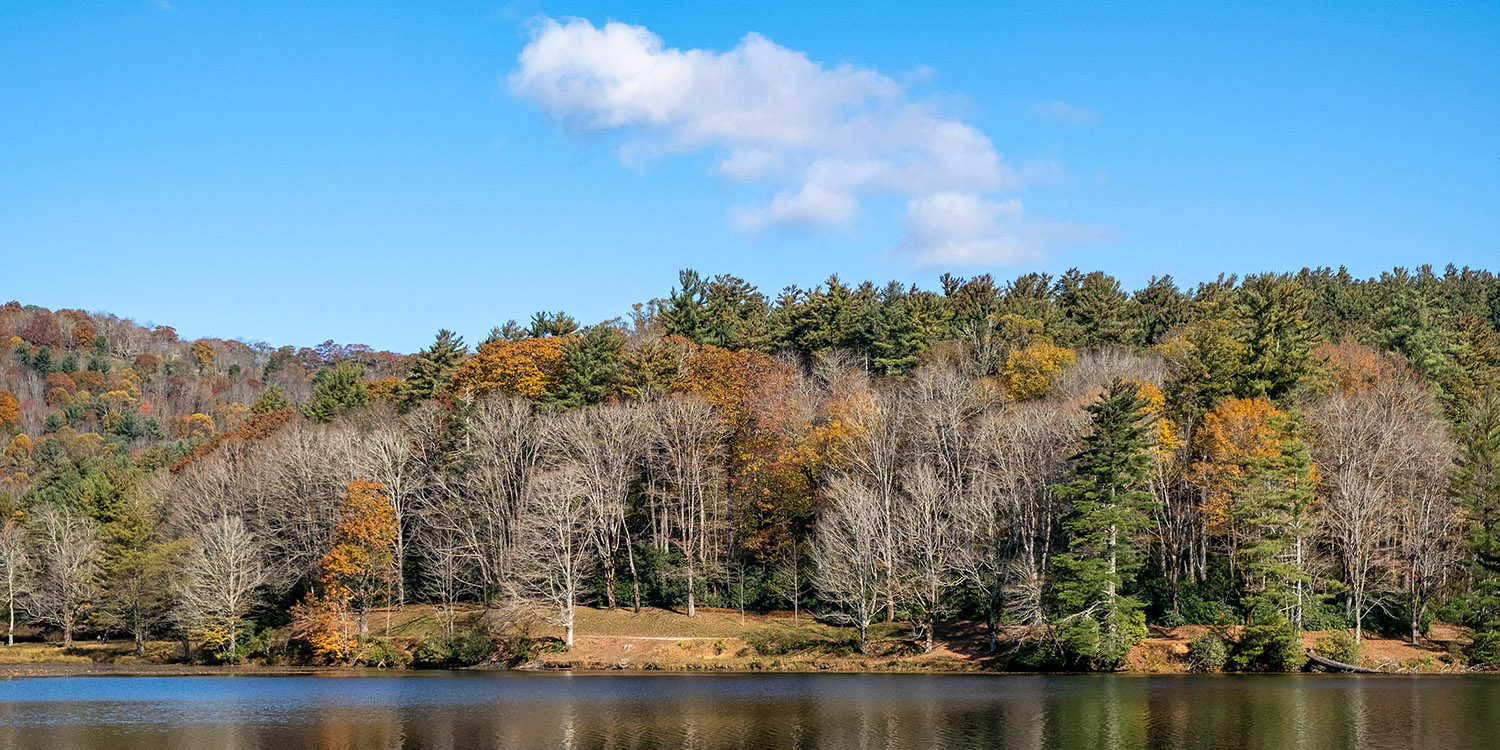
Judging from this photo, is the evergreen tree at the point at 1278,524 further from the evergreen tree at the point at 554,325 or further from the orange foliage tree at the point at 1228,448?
the evergreen tree at the point at 554,325

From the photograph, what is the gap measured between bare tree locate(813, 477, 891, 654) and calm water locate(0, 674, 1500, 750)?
8367 mm

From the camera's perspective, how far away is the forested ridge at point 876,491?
63.0 m

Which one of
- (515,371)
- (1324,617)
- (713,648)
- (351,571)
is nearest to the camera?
(1324,617)

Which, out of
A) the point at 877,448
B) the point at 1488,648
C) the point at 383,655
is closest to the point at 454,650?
the point at 383,655

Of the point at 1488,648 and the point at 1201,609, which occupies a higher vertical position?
the point at 1201,609

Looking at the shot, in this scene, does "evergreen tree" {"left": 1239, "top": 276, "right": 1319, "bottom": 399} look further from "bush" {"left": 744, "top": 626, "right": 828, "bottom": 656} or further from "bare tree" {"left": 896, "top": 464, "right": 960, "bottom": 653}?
"bush" {"left": 744, "top": 626, "right": 828, "bottom": 656}

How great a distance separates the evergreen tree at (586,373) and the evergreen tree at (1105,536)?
38.7 metres

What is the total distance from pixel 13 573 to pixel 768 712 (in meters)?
67.6

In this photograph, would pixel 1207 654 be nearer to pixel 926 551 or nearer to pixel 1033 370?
pixel 926 551

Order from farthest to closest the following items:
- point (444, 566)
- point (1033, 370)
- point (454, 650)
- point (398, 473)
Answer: point (1033, 370) → point (398, 473) → point (444, 566) → point (454, 650)

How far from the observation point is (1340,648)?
59594 millimetres

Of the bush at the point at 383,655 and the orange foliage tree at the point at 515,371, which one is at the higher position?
the orange foliage tree at the point at 515,371

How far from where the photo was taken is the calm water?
38.9 m

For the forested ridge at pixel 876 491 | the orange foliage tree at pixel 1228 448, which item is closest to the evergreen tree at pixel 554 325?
the forested ridge at pixel 876 491
